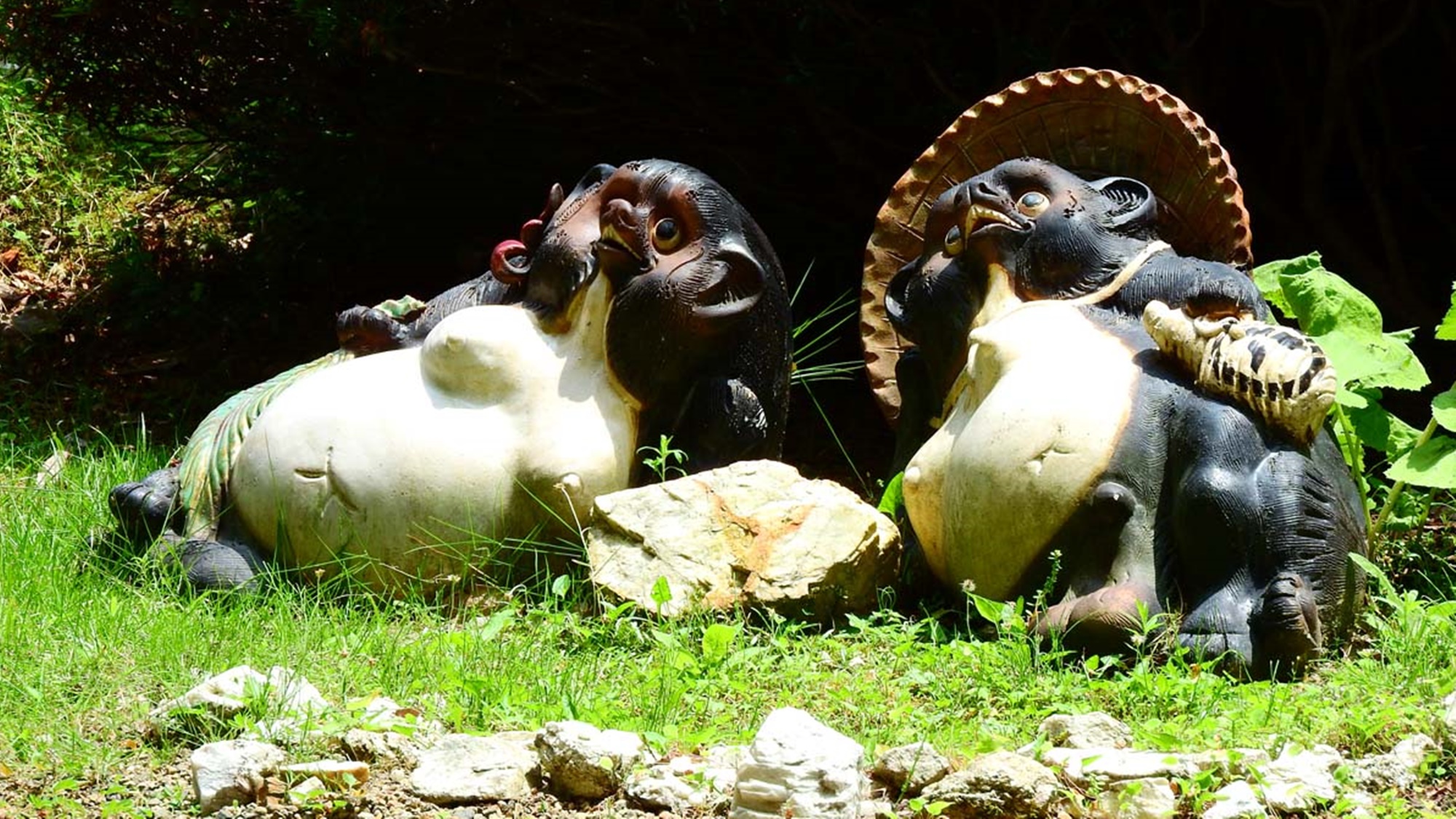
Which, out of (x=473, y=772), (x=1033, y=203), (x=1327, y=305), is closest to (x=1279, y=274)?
(x=1327, y=305)

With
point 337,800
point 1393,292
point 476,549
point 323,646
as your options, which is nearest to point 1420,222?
point 1393,292

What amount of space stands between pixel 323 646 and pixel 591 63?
9.43 feet

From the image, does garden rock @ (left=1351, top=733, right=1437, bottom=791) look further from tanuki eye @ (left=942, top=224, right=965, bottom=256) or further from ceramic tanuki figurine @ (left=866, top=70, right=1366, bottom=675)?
tanuki eye @ (left=942, top=224, right=965, bottom=256)

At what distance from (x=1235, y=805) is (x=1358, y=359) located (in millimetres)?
2037

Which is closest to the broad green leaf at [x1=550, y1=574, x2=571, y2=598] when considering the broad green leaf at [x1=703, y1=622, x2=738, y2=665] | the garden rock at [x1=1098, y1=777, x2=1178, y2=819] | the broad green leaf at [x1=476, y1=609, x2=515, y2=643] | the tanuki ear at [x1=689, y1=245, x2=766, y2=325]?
the broad green leaf at [x1=476, y1=609, x2=515, y2=643]

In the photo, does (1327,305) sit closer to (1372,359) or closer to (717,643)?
(1372,359)

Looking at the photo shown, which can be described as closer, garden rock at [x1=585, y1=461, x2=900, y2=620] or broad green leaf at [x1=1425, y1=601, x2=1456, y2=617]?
broad green leaf at [x1=1425, y1=601, x2=1456, y2=617]

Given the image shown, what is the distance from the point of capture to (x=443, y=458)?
456 cm

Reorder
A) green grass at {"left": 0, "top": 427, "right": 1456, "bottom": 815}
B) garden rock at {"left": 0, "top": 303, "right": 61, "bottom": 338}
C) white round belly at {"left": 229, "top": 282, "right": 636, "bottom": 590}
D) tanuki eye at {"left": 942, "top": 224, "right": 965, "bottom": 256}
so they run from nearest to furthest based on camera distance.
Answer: green grass at {"left": 0, "top": 427, "right": 1456, "bottom": 815}, white round belly at {"left": 229, "top": 282, "right": 636, "bottom": 590}, tanuki eye at {"left": 942, "top": 224, "right": 965, "bottom": 256}, garden rock at {"left": 0, "top": 303, "right": 61, "bottom": 338}

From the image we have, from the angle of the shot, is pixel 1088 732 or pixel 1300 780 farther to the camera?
pixel 1088 732

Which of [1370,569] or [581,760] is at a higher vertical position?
[1370,569]

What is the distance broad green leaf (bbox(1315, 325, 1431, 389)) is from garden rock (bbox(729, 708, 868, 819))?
2.28 meters

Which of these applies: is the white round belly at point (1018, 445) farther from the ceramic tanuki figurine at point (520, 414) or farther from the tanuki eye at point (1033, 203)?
the ceramic tanuki figurine at point (520, 414)

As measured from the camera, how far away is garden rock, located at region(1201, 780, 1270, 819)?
313 centimetres
